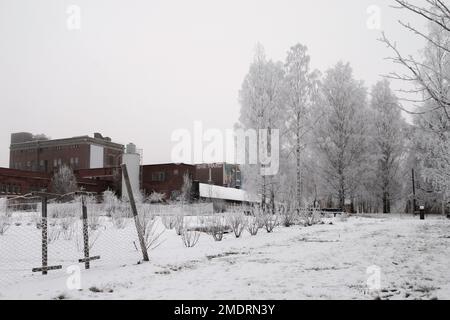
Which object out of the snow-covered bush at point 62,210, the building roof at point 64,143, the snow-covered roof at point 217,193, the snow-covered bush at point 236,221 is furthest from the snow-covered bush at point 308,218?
the building roof at point 64,143

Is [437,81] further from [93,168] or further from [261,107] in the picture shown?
[93,168]

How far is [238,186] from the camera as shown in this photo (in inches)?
3334

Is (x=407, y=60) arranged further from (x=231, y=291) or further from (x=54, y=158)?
(x=54, y=158)

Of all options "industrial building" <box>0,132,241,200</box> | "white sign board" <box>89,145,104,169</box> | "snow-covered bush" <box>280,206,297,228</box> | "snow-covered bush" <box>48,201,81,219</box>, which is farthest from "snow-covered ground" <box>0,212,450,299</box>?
"white sign board" <box>89,145,104,169</box>

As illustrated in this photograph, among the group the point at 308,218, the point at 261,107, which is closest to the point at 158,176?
the point at 261,107

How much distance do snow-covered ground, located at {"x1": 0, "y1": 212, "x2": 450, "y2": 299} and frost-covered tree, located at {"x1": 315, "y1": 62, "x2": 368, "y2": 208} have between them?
1899 cm

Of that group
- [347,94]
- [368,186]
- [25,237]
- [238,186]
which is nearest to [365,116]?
[347,94]

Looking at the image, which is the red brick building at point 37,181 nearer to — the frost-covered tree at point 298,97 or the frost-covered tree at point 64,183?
the frost-covered tree at point 64,183

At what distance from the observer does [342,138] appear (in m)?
28.2

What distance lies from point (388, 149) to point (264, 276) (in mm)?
29050

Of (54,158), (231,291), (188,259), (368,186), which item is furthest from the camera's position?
(54,158)

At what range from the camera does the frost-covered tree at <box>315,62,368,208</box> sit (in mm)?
27906

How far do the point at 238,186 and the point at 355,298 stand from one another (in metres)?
80.4

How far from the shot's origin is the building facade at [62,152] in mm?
72625
